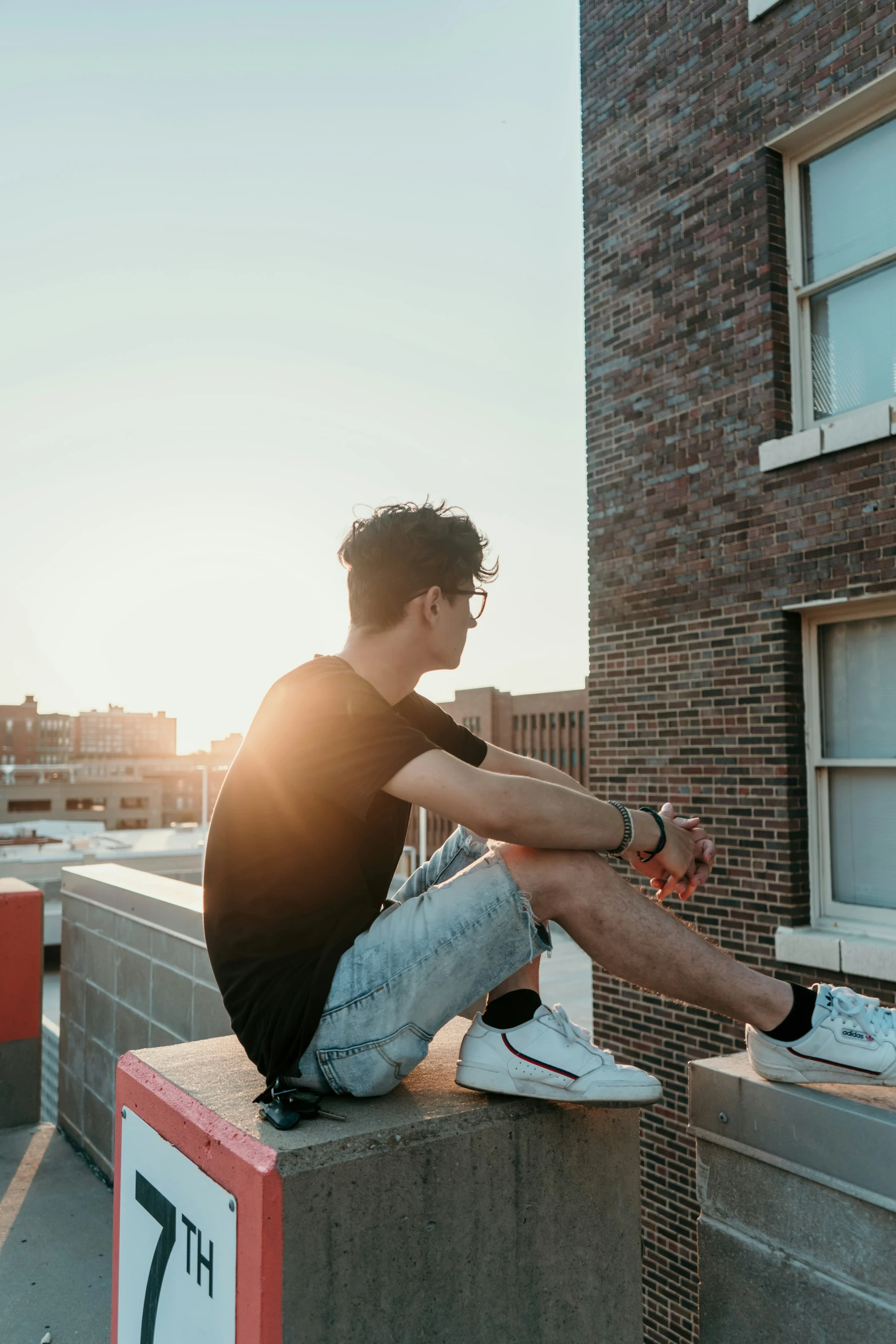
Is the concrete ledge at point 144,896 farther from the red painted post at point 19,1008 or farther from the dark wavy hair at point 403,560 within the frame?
the dark wavy hair at point 403,560

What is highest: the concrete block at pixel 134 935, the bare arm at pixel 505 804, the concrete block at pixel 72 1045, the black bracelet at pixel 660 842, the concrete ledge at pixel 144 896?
the bare arm at pixel 505 804

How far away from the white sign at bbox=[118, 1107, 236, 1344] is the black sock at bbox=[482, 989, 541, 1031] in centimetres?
60

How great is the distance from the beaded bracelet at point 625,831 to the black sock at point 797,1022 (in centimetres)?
47

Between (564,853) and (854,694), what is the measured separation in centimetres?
441

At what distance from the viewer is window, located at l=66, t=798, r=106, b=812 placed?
62.7 m

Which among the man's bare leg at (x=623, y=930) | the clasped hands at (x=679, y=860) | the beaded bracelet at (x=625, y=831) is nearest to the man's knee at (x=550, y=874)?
the man's bare leg at (x=623, y=930)

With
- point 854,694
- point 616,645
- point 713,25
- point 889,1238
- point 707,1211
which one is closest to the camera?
point 889,1238

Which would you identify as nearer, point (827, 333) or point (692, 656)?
point (827, 333)

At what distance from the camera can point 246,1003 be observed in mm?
1947

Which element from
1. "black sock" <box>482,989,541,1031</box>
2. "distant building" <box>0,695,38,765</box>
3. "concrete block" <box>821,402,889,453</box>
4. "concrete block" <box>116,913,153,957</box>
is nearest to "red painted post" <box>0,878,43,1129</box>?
"concrete block" <box>116,913,153,957</box>

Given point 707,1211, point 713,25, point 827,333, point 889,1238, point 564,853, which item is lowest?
point 707,1211

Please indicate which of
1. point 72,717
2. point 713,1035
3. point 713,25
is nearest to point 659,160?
point 713,25

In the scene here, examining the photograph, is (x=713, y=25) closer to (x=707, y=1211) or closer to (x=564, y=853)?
(x=564, y=853)

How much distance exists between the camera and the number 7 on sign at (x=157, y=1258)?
189 cm
